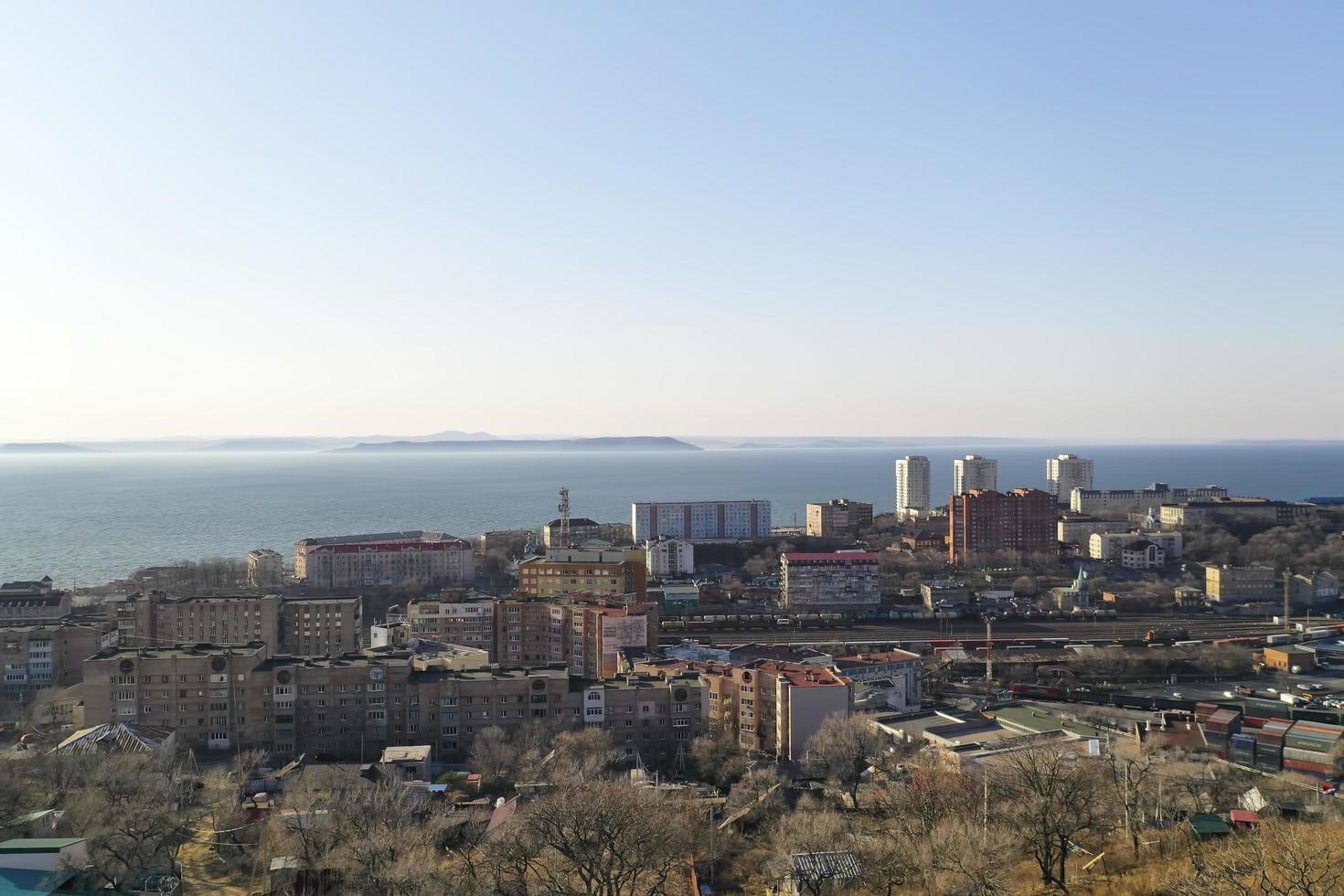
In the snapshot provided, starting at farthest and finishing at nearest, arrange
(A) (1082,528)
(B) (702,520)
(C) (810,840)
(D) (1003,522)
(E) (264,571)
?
(B) (702,520) → (A) (1082,528) → (D) (1003,522) → (E) (264,571) → (C) (810,840)

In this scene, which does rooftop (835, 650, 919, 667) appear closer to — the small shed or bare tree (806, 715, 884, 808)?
bare tree (806, 715, 884, 808)

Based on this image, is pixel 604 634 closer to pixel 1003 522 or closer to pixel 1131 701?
pixel 1131 701

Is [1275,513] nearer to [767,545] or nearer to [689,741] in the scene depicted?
[767,545]

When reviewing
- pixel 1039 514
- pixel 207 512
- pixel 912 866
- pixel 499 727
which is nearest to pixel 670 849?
pixel 912 866

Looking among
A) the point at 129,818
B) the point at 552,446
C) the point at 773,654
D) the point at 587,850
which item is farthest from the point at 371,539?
the point at 552,446

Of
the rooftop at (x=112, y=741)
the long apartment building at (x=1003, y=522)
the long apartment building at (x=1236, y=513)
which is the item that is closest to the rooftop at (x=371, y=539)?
the long apartment building at (x=1003, y=522)

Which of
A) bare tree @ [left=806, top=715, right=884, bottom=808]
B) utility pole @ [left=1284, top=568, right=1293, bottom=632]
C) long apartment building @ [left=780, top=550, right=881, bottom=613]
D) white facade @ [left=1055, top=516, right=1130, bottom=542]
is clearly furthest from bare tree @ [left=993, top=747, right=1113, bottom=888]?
white facade @ [left=1055, top=516, right=1130, bottom=542]

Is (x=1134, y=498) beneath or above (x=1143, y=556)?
above
